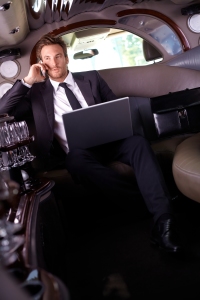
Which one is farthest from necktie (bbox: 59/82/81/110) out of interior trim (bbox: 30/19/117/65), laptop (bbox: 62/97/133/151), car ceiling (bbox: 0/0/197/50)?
interior trim (bbox: 30/19/117/65)

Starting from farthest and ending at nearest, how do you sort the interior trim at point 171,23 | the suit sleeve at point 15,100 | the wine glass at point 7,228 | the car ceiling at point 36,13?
the interior trim at point 171,23
the car ceiling at point 36,13
the suit sleeve at point 15,100
the wine glass at point 7,228

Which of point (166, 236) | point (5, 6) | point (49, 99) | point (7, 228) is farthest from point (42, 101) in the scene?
point (7, 228)

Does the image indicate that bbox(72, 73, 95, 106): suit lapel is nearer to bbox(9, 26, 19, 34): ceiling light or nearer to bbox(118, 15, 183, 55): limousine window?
bbox(9, 26, 19, 34): ceiling light

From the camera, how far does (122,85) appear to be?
169 inches

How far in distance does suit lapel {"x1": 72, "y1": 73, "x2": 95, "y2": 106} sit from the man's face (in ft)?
0.44

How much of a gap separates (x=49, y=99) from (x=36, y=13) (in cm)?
174

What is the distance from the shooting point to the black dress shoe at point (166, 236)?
243 cm

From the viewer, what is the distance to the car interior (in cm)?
178

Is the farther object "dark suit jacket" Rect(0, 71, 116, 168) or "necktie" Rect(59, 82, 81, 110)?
"necktie" Rect(59, 82, 81, 110)

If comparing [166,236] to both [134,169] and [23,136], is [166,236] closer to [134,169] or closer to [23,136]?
[134,169]

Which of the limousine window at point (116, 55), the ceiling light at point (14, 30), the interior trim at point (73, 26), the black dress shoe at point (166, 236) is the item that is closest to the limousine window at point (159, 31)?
the interior trim at point (73, 26)

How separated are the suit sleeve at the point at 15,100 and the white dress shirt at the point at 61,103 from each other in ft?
0.24

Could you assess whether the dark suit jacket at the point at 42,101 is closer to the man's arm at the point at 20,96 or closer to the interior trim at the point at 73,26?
the man's arm at the point at 20,96

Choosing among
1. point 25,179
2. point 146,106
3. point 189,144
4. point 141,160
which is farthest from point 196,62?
point 25,179
